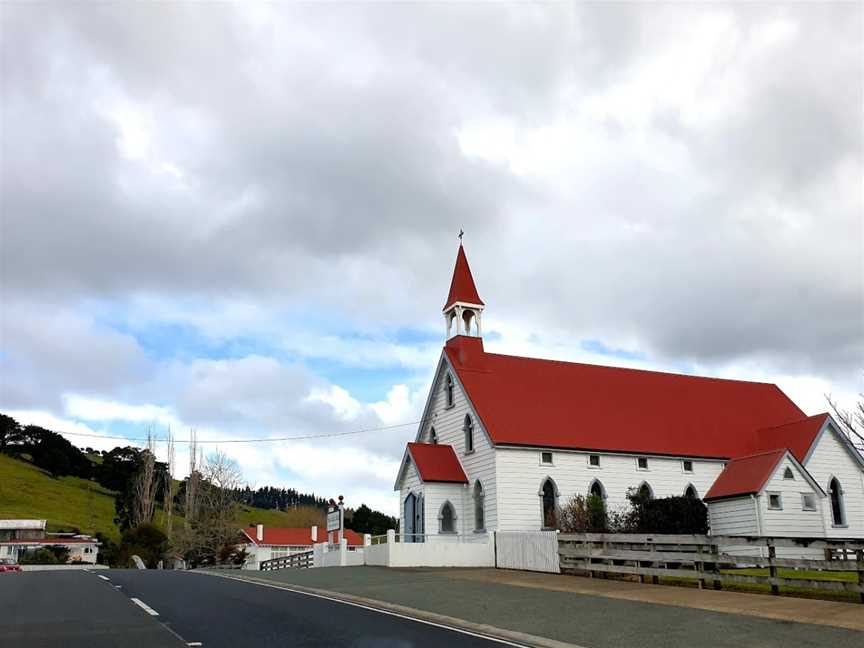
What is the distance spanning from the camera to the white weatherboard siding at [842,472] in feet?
129

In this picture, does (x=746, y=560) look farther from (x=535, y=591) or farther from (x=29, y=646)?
(x=29, y=646)

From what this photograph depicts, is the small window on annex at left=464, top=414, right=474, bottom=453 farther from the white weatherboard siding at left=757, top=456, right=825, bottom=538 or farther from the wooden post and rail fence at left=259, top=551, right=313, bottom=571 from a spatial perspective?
the white weatherboard siding at left=757, top=456, right=825, bottom=538

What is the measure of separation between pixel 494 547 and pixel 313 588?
418 inches

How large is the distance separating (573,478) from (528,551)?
35.8 feet

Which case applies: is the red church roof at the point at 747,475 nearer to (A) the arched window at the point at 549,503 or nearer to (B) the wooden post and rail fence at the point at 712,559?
(A) the arched window at the point at 549,503

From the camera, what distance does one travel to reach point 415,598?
19.2m

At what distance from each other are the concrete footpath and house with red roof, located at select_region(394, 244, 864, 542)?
526 inches

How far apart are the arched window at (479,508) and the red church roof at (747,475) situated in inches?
394

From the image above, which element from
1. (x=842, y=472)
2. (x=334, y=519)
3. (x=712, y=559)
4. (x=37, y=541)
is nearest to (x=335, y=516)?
(x=334, y=519)

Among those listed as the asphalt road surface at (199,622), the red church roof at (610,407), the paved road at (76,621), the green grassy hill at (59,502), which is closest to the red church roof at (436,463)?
the red church roof at (610,407)

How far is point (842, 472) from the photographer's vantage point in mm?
39906

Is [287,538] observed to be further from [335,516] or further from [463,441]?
[335,516]

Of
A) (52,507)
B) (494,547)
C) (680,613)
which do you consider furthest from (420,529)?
(52,507)

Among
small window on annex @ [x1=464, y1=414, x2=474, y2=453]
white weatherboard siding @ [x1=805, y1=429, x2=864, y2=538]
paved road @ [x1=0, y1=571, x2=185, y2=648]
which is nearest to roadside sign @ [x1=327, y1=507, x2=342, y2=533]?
small window on annex @ [x1=464, y1=414, x2=474, y2=453]
